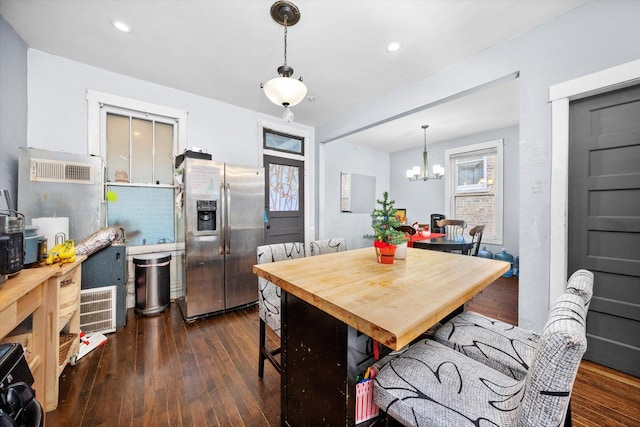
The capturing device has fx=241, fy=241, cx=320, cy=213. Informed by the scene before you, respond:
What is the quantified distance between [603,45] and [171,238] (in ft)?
15.1

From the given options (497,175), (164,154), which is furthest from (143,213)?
(497,175)

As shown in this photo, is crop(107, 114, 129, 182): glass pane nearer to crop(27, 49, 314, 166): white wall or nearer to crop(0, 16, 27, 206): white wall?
crop(27, 49, 314, 166): white wall

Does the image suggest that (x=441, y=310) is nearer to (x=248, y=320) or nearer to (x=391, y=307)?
(x=391, y=307)

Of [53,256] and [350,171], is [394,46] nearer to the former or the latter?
[53,256]

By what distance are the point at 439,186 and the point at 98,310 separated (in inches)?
239

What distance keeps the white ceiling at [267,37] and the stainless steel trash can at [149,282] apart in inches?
87.3

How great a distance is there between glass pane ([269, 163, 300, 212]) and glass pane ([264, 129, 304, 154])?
32cm

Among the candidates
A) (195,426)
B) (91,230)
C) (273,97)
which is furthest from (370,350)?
(91,230)

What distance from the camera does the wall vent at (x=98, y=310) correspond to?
7.51 ft

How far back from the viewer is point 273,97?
5.97 feet

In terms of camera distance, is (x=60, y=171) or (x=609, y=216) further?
(x=60, y=171)

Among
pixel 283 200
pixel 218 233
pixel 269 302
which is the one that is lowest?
pixel 269 302

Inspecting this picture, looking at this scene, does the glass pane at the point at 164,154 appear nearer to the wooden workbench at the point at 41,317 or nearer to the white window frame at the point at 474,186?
the wooden workbench at the point at 41,317

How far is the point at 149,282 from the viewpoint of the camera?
109 inches
